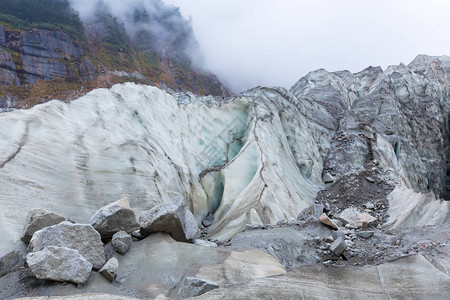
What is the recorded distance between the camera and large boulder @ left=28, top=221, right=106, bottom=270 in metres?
4.23

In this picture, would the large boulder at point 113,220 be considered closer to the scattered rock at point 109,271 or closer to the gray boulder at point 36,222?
the gray boulder at point 36,222

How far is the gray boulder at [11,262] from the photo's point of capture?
434 centimetres

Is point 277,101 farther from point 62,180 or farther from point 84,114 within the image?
point 62,180

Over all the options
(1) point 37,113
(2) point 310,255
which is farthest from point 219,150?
(2) point 310,255

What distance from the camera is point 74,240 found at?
14.1 feet

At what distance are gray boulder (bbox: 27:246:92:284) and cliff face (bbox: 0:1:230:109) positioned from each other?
24764 millimetres

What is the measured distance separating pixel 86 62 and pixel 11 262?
170 feet

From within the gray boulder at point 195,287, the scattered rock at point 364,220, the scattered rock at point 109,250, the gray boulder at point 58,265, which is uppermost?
the gray boulder at point 58,265

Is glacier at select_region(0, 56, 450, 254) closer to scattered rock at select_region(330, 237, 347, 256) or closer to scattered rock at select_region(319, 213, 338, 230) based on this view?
scattered rock at select_region(319, 213, 338, 230)

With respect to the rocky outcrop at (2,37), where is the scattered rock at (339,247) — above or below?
below

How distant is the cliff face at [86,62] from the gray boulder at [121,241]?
944 inches

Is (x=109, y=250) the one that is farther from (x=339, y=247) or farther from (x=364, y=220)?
(x=364, y=220)

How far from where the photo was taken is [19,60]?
42.7 metres

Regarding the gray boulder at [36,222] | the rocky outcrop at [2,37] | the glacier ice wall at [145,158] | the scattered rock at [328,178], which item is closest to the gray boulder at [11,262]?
the gray boulder at [36,222]
